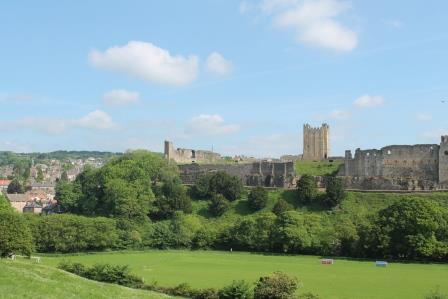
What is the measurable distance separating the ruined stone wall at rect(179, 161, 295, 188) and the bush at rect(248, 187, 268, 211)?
28.7 ft

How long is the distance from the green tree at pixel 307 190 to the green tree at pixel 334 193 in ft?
6.91

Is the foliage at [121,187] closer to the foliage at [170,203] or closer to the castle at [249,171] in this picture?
the foliage at [170,203]

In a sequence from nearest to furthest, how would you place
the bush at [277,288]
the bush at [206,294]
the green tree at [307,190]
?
the bush at [277,288]
the bush at [206,294]
the green tree at [307,190]

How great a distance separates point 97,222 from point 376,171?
39.2 metres

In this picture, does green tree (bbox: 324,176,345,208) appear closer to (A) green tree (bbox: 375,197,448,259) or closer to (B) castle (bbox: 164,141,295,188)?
(B) castle (bbox: 164,141,295,188)

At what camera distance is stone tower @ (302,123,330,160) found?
10556cm

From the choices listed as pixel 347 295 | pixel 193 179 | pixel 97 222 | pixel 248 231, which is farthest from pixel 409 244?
pixel 193 179

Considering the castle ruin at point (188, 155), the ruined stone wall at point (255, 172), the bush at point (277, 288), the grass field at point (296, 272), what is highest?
the castle ruin at point (188, 155)

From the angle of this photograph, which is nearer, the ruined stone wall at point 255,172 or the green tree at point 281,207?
the green tree at point 281,207

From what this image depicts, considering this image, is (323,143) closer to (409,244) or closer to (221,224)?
(221,224)

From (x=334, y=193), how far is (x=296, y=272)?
29.1 metres

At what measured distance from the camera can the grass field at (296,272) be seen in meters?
38.7

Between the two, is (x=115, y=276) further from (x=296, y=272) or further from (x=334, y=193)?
(x=334, y=193)

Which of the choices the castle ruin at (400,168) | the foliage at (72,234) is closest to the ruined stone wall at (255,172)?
the castle ruin at (400,168)
